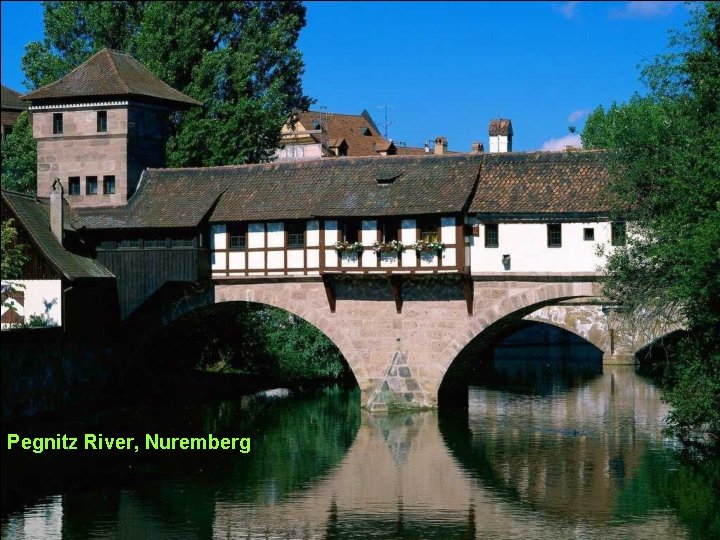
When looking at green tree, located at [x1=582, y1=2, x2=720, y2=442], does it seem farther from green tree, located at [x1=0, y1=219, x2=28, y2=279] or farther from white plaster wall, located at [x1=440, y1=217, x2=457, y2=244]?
green tree, located at [x1=0, y1=219, x2=28, y2=279]

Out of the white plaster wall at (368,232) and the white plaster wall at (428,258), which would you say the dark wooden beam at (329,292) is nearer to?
the white plaster wall at (368,232)

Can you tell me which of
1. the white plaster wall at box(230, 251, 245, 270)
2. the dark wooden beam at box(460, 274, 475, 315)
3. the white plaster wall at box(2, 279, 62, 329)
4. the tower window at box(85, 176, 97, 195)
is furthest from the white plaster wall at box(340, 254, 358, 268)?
the tower window at box(85, 176, 97, 195)

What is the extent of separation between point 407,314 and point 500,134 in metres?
10.2

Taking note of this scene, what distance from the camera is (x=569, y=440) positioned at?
3288cm

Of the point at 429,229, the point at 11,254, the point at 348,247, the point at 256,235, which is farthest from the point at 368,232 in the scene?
the point at 11,254

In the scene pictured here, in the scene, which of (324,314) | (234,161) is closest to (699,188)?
(324,314)

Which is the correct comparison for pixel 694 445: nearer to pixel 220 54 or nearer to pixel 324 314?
pixel 324 314

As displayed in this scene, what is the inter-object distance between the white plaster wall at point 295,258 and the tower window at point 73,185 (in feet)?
26.0

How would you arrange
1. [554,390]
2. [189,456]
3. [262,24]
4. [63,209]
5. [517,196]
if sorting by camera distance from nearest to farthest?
[189,456] < [517,196] < [63,209] < [554,390] < [262,24]

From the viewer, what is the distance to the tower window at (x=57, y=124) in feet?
135

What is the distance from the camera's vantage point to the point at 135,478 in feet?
91.0

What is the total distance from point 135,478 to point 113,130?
1574 cm

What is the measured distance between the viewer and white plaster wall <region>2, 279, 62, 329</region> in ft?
121

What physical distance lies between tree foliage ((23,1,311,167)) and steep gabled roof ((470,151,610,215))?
15615mm
